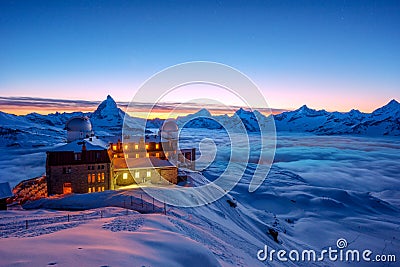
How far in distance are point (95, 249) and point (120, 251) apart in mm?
882

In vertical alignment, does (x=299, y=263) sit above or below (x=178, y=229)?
below

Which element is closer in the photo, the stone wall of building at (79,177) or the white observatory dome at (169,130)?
the stone wall of building at (79,177)

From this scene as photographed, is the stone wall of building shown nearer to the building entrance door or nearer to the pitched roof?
the building entrance door

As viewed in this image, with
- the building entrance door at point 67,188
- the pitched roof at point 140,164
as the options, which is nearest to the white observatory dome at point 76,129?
the pitched roof at point 140,164

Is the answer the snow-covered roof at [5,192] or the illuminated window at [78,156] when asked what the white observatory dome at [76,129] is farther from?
the snow-covered roof at [5,192]

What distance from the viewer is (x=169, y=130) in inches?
2031

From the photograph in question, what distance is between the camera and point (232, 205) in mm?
32000

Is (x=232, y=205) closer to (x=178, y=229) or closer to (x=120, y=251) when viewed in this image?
(x=178, y=229)

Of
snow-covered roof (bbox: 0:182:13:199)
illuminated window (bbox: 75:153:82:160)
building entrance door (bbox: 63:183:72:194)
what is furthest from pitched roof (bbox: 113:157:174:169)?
snow-covered roof (bbox: 0:182:13:199)

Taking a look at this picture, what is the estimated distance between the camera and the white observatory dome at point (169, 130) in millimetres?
48500

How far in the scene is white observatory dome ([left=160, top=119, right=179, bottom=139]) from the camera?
159 feet

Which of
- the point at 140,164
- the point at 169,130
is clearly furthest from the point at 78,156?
the point at 169,130

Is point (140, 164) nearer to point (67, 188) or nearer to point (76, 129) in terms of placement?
point (67, 188)

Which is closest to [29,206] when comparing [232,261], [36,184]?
[36,184]
